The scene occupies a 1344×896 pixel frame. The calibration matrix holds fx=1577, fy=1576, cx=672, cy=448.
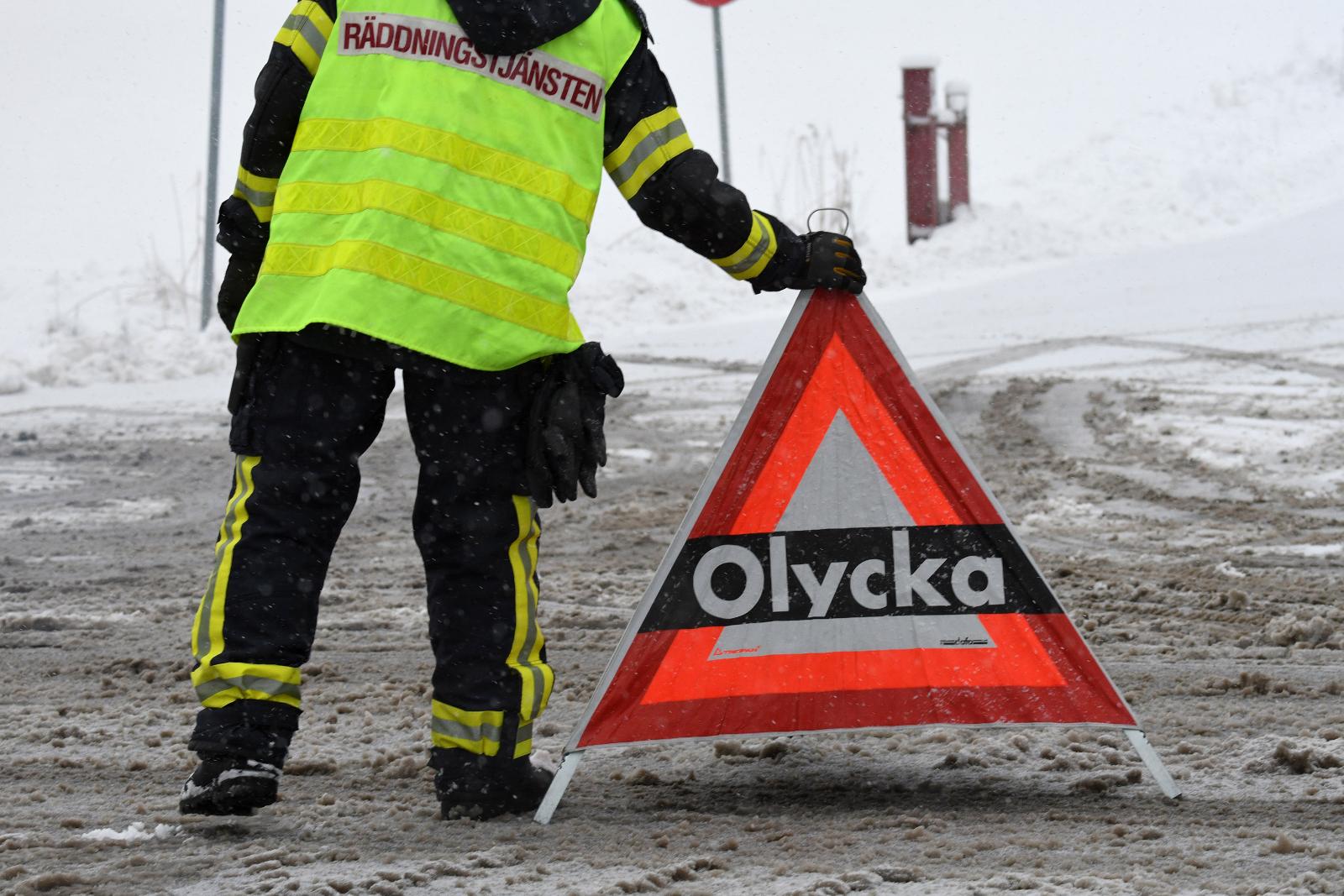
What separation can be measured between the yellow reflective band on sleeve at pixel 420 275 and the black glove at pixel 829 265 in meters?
0.47

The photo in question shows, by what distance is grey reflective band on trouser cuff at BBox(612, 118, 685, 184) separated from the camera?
289 centimetres

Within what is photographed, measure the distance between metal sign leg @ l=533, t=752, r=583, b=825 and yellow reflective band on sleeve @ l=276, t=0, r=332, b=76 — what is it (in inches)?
51.4

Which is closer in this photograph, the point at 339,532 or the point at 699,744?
the point at 339,532

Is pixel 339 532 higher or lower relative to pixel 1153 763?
higher

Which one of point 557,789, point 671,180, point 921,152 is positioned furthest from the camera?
point 921,152

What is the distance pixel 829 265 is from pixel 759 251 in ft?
0.45

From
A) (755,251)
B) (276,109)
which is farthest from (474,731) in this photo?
(276,109)

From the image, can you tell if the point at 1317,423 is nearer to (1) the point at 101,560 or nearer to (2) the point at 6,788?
(1) the point at 101,560

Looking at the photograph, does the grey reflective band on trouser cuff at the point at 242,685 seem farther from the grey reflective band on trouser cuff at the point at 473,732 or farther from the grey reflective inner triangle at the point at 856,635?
the grey reflective inner triangle at the point at 856,635

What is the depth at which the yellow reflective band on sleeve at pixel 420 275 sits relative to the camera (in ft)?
8.84

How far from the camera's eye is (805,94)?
89.9ft

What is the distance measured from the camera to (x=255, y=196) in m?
2.94

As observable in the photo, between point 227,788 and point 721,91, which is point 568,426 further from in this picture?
point 721,91

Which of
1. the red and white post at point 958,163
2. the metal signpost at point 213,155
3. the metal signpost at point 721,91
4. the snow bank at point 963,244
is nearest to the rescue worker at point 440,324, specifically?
the snow bank at point 963,244
